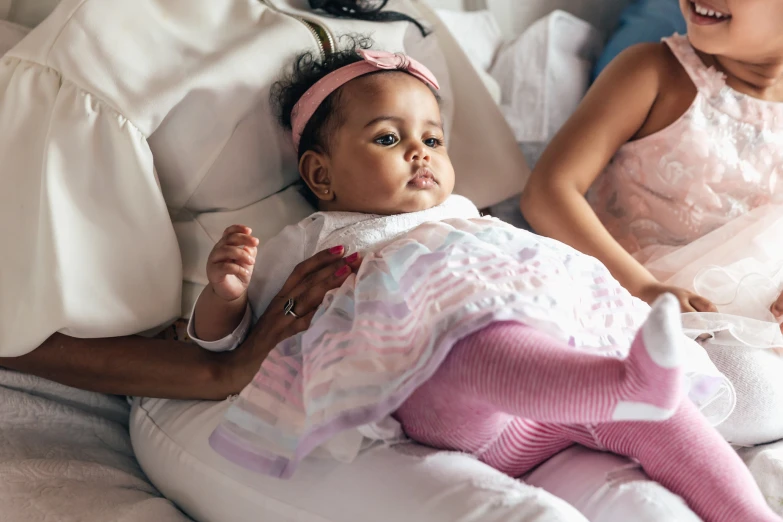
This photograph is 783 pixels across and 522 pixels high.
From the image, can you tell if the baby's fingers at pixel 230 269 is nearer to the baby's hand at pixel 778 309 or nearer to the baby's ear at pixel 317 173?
the baby's ear at pixel 317 173

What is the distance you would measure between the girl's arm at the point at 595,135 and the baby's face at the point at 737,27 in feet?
0.33

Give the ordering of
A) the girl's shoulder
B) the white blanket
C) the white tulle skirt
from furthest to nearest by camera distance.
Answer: the girl's shoulder
the white tulle skirt
the white blanket

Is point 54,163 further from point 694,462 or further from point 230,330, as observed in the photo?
point 694,462

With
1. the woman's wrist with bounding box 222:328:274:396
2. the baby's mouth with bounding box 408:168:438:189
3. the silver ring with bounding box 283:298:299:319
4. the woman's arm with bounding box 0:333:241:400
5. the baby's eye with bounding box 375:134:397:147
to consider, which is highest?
the baby's eye with bounding box 375:134:397:147

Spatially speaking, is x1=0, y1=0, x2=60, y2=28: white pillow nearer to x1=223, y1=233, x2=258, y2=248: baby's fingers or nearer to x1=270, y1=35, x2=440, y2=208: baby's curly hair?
x1=270, y1=35, x2=440, y2=208: baby's curly hair

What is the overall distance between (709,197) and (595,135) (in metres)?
0.23

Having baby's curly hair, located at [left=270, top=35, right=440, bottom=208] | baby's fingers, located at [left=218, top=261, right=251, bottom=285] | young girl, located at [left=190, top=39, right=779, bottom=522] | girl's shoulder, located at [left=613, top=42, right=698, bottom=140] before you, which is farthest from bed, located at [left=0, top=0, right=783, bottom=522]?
girl's shoulder, located at [left=613, top=42, right=698, bottom=140]

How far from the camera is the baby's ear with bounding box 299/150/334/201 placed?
1.22 metres

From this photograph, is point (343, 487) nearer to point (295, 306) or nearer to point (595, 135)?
point (295, 306)

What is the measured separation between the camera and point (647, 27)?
1780mm

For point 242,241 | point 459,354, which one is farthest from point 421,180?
point 459,354

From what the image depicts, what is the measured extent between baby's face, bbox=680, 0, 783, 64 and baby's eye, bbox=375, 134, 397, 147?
60 cm

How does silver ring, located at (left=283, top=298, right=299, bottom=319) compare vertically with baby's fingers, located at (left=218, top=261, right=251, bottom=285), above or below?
below

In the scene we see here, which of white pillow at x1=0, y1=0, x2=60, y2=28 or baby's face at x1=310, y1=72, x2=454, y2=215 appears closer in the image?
baby's face at x1=310, y1=72, x2=454, y2=215
